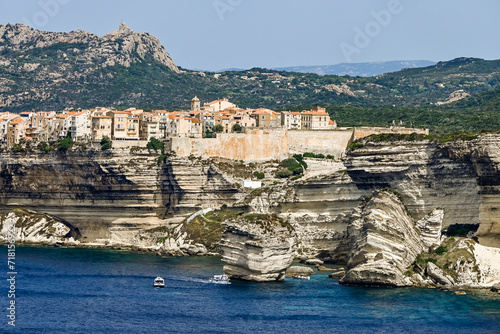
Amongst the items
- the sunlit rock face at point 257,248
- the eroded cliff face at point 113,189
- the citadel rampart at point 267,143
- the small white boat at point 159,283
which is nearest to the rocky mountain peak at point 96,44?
the eroded cliff face at point 113,189

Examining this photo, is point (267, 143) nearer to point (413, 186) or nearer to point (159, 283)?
point (413, 186)

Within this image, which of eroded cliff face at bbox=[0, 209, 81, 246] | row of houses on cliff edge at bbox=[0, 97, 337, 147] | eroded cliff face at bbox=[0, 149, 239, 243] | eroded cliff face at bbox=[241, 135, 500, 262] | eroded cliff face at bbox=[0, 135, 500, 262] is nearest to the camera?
eroded cliff face at bbox=[241, 135, 500, 262]

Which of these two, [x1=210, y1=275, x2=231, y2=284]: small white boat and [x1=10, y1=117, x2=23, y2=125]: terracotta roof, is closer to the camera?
[x1=210, y1=275, x2=231, y2=284]: small white boat

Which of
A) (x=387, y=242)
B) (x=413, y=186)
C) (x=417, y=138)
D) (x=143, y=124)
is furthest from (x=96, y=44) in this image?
(x=387, y=242)

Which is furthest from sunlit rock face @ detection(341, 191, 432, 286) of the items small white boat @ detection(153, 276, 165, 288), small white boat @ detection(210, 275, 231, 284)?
small white boat @ detection(153, 276, 165, 288)

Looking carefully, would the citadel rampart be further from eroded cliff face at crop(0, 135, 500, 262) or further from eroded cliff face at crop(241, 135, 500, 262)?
eroded cliff face at crop(241, 135, 500, 262)

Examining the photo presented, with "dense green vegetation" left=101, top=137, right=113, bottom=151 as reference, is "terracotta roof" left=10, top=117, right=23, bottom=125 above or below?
above

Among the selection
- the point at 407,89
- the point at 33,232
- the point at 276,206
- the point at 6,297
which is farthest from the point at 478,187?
the point at 407,89
